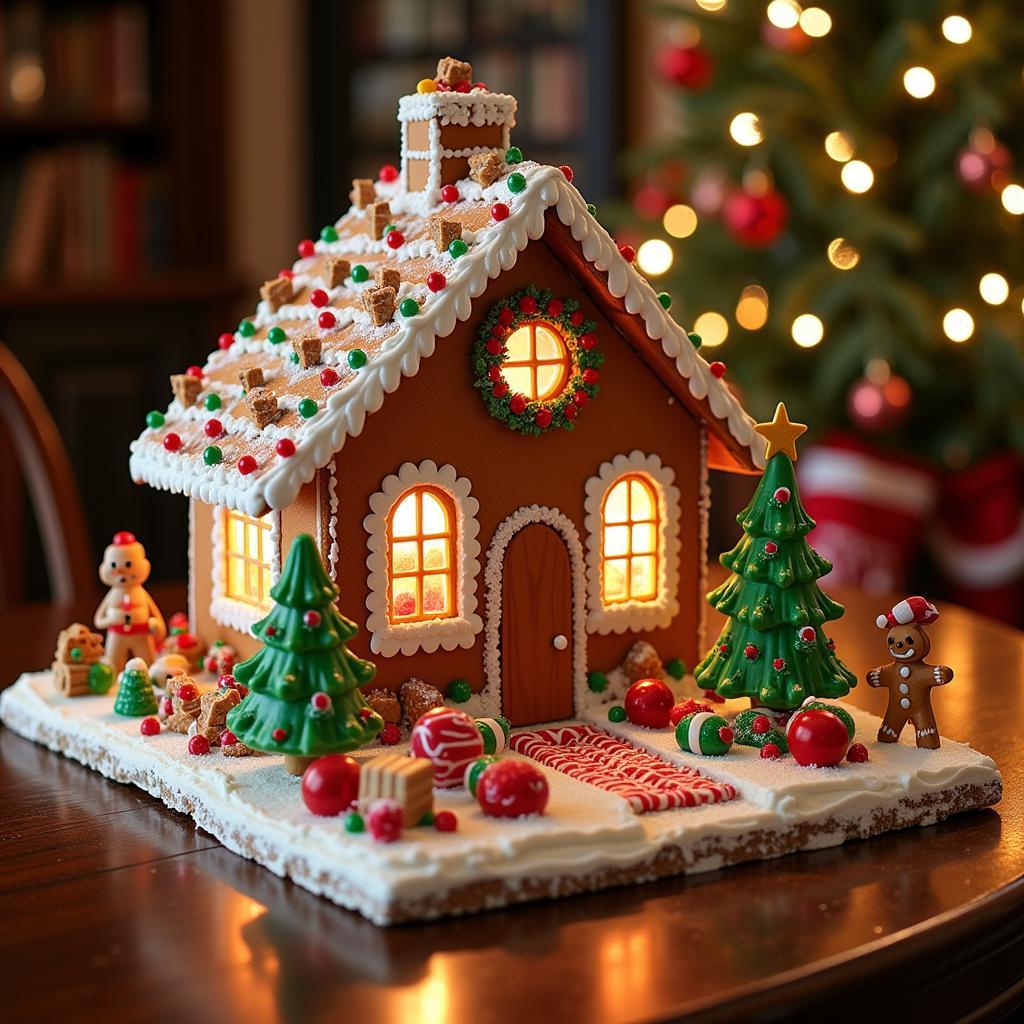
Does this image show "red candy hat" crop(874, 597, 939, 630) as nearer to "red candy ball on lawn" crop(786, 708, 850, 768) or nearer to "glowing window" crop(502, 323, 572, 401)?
"red candy ball on lawn" crop(786, 708, 850, 768)

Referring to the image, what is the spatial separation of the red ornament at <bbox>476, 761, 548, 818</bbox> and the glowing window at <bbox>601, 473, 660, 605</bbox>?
48cm

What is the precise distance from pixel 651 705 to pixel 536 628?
16 cm

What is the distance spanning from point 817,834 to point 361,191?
0.99 metres

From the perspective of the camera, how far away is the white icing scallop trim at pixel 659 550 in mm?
1877

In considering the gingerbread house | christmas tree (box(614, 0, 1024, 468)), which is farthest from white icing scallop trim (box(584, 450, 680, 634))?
christmas tree (box(614, 0, 1024, 468))

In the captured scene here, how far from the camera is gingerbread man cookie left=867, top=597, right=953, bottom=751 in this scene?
1.66m

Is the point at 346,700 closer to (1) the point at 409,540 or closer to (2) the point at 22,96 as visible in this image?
(1) the point at 409,540

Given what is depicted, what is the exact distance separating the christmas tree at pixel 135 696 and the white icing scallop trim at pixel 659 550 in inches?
20.0

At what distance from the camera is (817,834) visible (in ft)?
5.03

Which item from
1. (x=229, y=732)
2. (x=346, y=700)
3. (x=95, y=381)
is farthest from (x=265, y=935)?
(x=95, y=381)

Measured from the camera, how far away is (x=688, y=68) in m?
3.76

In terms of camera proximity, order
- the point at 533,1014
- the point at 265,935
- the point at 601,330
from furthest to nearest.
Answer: the point at 601,330, the point at 265,935, the point at 533,1014

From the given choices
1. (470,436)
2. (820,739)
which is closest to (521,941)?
Result: (820,739)

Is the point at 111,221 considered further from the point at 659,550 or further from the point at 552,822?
the point at 552,822
